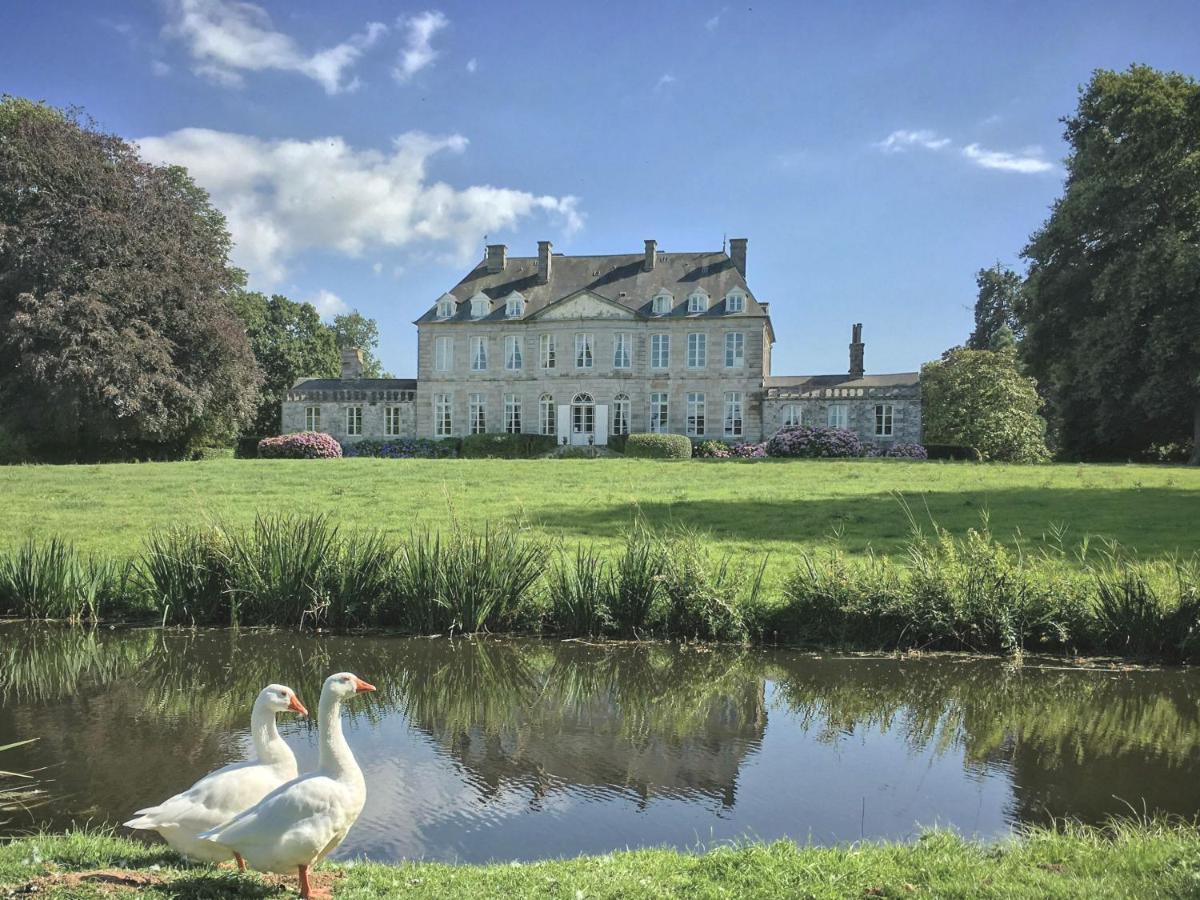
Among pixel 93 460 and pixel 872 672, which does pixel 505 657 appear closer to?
pixel 872 672

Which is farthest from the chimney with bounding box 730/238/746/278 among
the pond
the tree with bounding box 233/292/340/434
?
the pond

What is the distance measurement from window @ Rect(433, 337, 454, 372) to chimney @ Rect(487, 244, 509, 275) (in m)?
4.75

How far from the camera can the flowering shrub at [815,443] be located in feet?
110

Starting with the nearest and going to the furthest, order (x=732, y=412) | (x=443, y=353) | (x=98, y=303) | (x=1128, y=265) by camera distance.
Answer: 1. (x=98, y=303)
2. (x=1128, y=265)
3. (x=732, y=412)
4. (x=443, y=353)

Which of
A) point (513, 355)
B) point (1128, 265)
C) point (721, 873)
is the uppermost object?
point (1128, 265)

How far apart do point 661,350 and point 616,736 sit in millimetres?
37369

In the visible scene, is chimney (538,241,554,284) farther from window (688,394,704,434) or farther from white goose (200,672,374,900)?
white goose (200,672,374,900)

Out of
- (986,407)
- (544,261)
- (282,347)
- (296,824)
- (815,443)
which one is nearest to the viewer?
(296,824)

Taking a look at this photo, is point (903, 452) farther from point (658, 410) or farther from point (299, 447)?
point (299, 447)

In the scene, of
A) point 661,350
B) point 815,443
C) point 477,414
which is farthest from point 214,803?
point 477,414

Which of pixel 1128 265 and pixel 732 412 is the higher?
pixel 1128 265

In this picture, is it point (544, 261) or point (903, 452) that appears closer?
point (903, 452)

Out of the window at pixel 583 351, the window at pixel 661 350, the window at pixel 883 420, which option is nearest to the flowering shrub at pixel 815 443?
the window at pixel 883 420

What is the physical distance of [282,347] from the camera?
5141 cm
